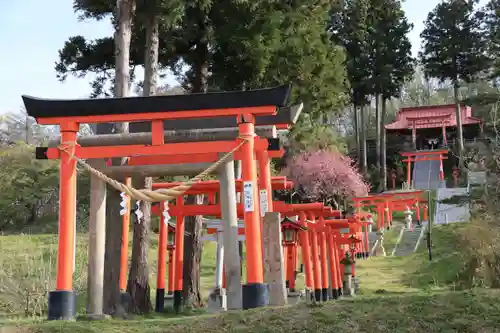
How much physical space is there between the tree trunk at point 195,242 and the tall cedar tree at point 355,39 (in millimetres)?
23866

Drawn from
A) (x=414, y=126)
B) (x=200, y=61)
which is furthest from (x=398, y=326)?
(x=414, y=126)

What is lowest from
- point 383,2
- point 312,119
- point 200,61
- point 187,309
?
point 187,309

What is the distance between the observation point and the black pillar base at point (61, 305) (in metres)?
7.07

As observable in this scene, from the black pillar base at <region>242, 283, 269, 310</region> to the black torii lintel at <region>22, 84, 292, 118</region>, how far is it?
2.19 m

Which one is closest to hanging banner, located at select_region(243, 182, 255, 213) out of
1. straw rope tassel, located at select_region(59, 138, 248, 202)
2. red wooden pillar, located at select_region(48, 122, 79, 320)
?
straw rope tassel, located at select_region(59, 138, 248, 202)

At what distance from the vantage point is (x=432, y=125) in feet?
136

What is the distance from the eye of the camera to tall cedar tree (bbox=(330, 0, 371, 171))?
36031 mm

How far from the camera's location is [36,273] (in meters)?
12.2

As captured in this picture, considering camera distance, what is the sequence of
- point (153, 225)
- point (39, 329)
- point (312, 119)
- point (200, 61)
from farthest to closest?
point (153, 225)
point (312, 119)
point (200, 61)
point (39, 329)

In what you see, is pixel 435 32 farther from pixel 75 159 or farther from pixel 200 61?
pixel 75 159

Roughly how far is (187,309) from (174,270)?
2.82ft

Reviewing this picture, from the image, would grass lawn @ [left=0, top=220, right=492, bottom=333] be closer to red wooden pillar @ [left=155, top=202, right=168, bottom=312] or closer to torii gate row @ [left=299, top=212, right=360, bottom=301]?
torii gate row @ [left=299, top=212, right=360, bottom=301]

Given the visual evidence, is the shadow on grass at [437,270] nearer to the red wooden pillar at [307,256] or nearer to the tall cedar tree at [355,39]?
the red wooden pillar at [307,256]

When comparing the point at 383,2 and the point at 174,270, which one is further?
the point at 383,2
